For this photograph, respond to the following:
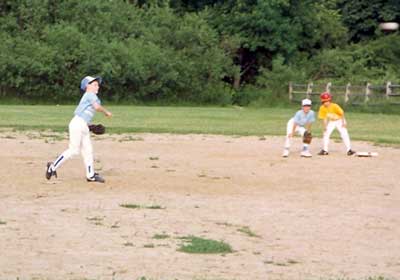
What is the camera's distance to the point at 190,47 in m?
59.0

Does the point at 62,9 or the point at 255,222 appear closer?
the point at 255,222

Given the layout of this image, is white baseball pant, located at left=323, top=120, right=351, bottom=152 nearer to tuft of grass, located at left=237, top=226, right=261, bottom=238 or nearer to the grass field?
the grass field

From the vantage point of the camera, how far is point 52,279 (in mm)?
8859

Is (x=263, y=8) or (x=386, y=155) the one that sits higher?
(x=263, y=8)

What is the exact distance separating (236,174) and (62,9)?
141 ft

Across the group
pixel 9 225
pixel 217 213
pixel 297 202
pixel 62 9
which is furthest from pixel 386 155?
pixel 62 9

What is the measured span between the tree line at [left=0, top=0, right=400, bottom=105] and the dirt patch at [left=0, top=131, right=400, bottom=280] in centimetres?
3296

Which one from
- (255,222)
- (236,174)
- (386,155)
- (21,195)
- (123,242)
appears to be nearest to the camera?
(123,242)

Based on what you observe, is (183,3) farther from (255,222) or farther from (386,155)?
(255,222)

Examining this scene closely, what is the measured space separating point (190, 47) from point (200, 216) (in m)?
46.4

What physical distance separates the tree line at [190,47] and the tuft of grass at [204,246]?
43.6 metres

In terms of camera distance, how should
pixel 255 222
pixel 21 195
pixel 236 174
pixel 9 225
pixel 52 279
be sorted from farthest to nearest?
pixel 236 174
pixel 21 195
pixel 255 222
pixel 9 225
pixel 52 279

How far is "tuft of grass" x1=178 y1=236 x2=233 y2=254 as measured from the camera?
1053 cm

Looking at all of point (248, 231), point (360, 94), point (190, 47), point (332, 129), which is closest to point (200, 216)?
point (248, 231)
